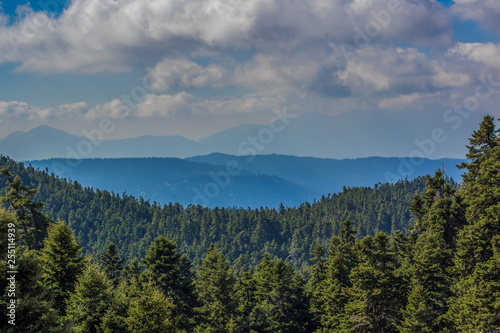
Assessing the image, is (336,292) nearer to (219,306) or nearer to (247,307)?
(247,307)

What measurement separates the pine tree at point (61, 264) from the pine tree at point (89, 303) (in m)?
3.74

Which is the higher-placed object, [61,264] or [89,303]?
[61,264]

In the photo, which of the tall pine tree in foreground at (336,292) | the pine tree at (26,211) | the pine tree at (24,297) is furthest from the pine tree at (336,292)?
the pine tree at (26,211)

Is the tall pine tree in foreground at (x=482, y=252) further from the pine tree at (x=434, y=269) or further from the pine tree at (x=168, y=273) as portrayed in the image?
the pine tree at (x=168, y=273)

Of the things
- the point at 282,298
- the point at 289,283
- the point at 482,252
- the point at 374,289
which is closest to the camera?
the point at 482,252

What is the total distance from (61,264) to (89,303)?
18.7ft

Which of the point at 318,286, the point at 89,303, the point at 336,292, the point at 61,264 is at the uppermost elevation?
the point at 61,264

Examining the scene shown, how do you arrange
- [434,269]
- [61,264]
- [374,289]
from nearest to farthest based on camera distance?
[61,264] → [374,289] → [434,269]

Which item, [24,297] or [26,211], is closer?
[24,297]

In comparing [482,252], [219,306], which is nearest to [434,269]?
[482,252]

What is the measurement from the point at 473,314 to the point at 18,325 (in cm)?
3274

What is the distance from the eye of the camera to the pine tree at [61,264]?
28703mm

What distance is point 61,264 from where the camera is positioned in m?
29.0

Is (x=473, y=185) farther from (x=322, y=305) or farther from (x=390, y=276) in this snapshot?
(x=322, y=305)
